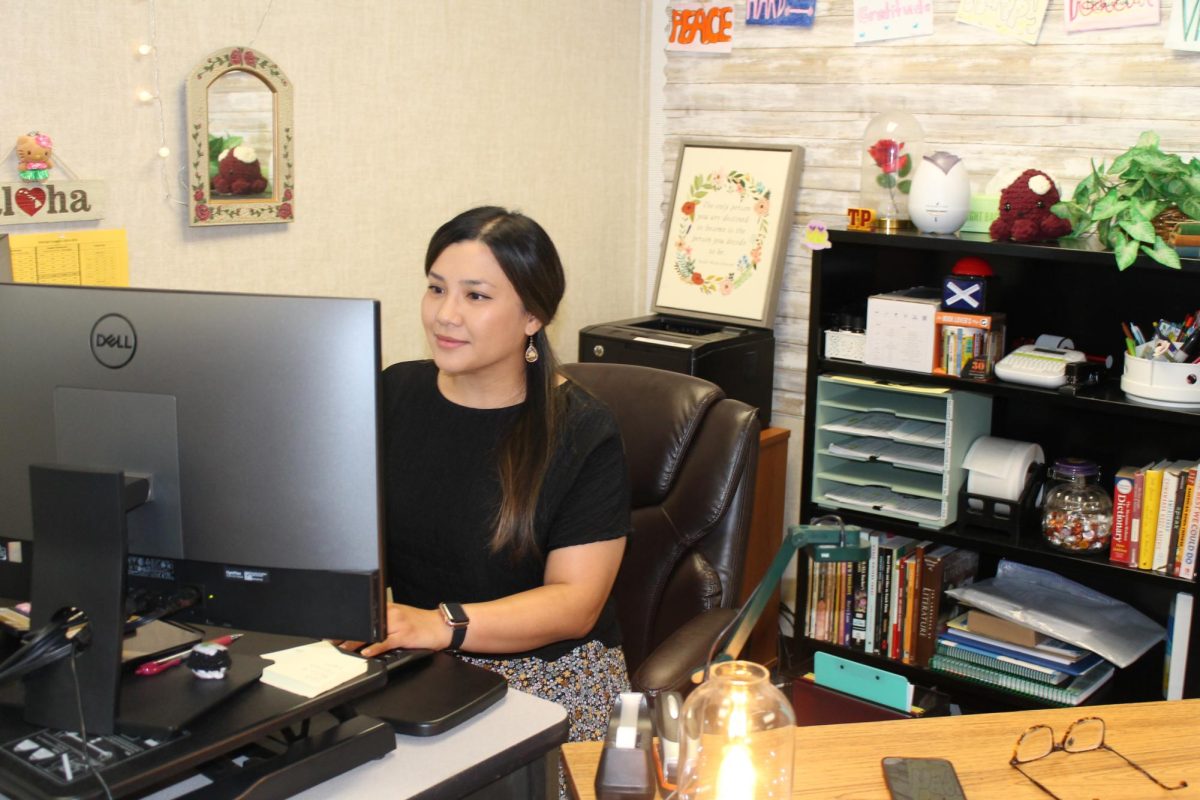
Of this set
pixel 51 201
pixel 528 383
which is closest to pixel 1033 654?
pixel 528 383

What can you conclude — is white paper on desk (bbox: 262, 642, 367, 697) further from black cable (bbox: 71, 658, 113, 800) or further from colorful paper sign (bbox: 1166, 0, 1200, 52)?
colorful paper sign (bbox: 1166, 0, 1200, 52)

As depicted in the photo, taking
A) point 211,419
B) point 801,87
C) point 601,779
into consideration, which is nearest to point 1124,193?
point 801,87

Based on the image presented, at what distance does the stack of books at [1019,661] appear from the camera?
2562 millimetres

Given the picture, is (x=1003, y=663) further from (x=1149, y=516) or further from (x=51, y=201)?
(x=51, y=201)

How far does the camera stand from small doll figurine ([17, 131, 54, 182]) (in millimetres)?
2053

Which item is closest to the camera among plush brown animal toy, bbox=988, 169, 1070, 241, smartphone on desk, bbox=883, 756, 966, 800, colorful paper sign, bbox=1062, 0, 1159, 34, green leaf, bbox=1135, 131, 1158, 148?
smartphone on desk, bbox=883, 756, 966, 800

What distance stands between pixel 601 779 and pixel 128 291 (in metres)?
0.70

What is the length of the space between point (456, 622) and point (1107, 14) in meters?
2.03

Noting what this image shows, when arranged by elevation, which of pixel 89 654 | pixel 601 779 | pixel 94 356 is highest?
pixel 94 356

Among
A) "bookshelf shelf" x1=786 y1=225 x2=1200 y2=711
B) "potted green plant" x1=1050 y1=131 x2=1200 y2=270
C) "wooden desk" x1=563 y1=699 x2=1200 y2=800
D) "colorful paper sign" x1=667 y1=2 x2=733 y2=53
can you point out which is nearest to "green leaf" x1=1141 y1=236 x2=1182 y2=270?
"potted green plant" x1=1050 y1=131 x2=1200 y2=270

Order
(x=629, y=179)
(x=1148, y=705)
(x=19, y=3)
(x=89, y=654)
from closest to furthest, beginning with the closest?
(x=89, y=654)
(x=1148, y=705)
(x=19, y=3)
(x=629, y=179)

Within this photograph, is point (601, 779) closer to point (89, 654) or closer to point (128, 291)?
point (89, 654)

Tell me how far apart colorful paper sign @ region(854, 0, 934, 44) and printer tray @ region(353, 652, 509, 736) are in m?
2.09

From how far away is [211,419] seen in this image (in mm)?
1223
